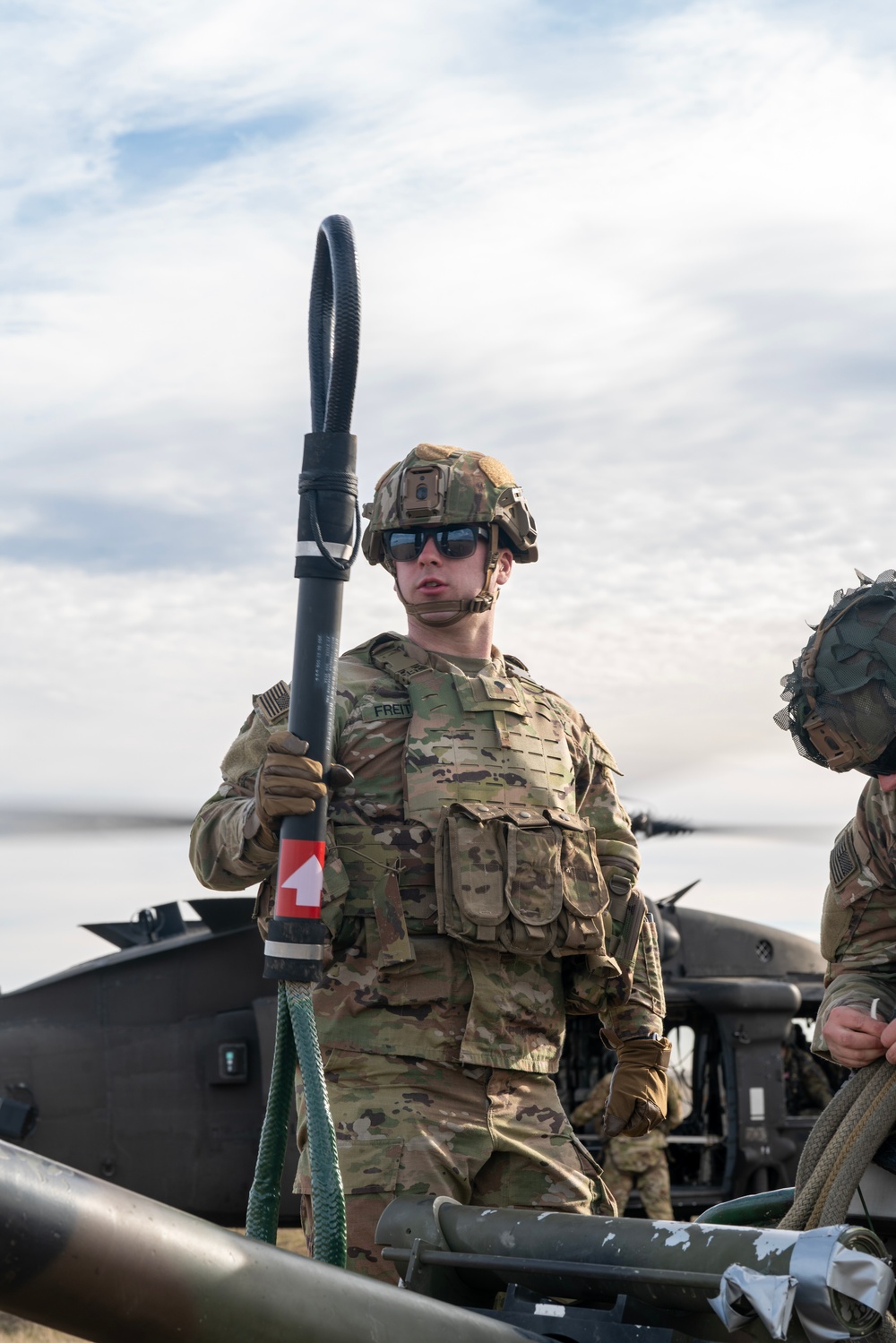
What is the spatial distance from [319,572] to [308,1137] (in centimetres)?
99

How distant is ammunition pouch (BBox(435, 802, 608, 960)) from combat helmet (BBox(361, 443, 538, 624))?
0.54m

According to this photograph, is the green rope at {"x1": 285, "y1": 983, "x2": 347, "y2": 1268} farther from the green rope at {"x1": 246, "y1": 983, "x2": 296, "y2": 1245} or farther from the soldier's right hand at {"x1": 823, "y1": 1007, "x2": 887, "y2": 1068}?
the soldier's right hand at {"x1": 823, "y1": 1007, "x2": 887, "y2": 1068}

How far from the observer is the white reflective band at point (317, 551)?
2881mm

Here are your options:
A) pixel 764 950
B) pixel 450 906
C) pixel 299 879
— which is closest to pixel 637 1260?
pixel 299 879

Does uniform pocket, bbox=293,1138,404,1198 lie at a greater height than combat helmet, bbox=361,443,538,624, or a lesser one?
lesser

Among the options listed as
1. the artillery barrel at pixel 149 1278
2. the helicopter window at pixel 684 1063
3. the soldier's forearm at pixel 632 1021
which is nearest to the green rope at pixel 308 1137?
the artillery barrel at pixel 149 1278

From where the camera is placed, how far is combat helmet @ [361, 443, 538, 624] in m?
3.75

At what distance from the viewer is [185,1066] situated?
990cm

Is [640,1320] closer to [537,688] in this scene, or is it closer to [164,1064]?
[537,688]

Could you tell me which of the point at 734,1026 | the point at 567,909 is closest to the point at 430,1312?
the point at 567,909

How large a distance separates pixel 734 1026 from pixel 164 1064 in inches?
151

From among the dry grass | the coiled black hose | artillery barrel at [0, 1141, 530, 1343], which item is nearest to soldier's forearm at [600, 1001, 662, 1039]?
the coiled black hose

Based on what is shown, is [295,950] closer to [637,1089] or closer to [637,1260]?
[637,1260]

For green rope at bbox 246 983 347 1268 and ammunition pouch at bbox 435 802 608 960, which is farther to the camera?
ammunition pouch at bbox 435 802 608 960
